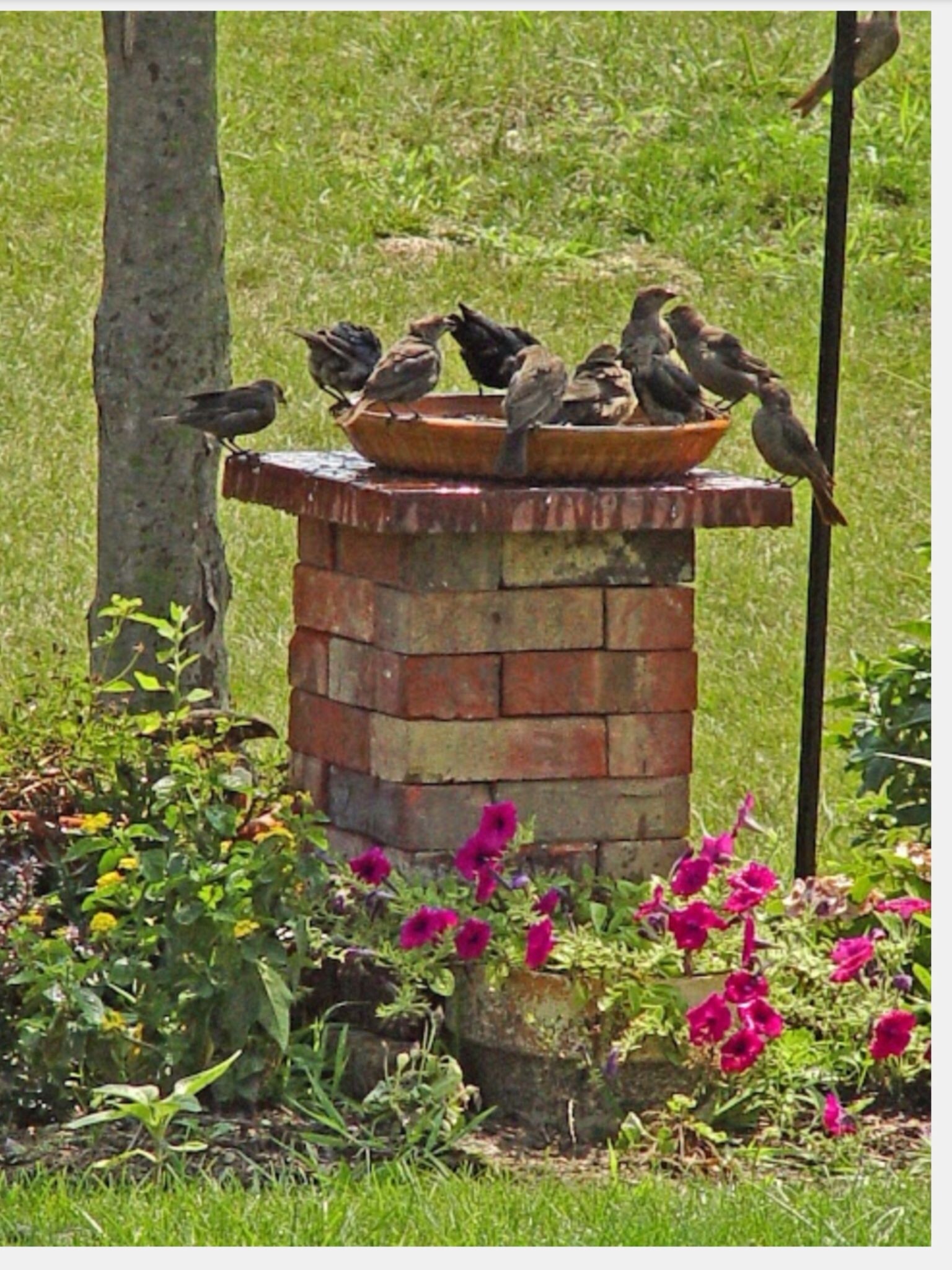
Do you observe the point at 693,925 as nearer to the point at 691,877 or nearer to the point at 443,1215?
the point at 691,877

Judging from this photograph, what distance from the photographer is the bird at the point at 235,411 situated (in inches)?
225

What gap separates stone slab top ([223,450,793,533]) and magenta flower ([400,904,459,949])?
787 millimetres

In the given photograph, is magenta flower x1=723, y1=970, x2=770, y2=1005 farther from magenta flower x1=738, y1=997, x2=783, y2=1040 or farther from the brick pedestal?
the brick pedestal

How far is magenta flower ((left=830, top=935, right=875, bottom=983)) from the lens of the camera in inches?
193

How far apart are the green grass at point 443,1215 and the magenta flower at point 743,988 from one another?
0.44 m

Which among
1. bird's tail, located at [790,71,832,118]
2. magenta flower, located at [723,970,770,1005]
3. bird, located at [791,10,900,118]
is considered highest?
bird, located at [791,10,900,118]

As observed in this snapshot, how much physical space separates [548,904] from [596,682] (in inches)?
21.1

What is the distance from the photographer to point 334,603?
214 inches

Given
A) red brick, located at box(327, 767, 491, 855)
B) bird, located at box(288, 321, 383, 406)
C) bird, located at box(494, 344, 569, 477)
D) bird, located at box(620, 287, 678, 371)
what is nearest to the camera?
bird, located at box(494, 344, 569, 477)

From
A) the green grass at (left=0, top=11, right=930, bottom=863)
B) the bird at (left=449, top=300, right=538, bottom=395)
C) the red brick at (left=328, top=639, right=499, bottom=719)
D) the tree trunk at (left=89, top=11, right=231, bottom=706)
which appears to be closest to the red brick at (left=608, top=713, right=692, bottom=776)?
the red brick at (left=328, top=639, right=499, bottom=719)

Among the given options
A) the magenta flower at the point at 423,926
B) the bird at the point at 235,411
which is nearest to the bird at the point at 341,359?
the bird at the point at 235,411

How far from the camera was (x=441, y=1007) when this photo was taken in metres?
4.89

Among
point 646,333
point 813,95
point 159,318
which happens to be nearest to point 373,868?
point 646,333

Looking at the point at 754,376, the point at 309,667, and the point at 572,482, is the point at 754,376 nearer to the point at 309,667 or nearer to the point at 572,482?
the point at 572,482
